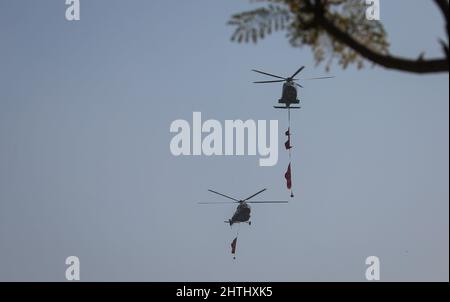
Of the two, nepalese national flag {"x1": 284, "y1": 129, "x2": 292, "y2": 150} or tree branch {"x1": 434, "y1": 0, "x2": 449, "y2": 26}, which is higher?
nepalese national flag {"x1": 284, "y1": 129, "x2": 292, "y2": 150}

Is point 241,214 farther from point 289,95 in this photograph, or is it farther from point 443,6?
point 443,6

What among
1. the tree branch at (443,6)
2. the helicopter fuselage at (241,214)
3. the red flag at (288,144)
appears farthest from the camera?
the helicopter fuselage at (241,214)

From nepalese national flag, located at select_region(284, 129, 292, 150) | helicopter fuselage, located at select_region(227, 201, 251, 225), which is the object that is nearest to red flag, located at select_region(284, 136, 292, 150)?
nepalese national flag, located at select_region(284, 129, 292, 150)

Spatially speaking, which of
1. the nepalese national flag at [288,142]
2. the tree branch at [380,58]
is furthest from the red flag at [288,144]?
the tree branch at [380,58]

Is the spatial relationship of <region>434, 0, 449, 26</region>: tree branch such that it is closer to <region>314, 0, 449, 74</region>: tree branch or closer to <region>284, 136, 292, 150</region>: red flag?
<region>314, 0, 449, 74</region>: tree branch

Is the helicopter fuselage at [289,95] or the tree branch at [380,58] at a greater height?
the helicopter fuselage at [289,95]

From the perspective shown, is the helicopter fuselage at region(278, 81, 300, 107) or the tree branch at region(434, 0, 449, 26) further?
the helicopter fuselage at region(278, 81, 300, 107)

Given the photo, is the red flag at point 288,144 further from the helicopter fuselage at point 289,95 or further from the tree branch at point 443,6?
the tree branch at point 443,6

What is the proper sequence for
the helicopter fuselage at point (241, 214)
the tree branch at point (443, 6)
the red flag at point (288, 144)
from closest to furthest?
the tree branch at point (443, 6), the red flag at point (288, 144), the helicopter fuselage at point (241, 214)

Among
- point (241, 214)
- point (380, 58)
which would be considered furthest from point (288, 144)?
point (380, 58)
